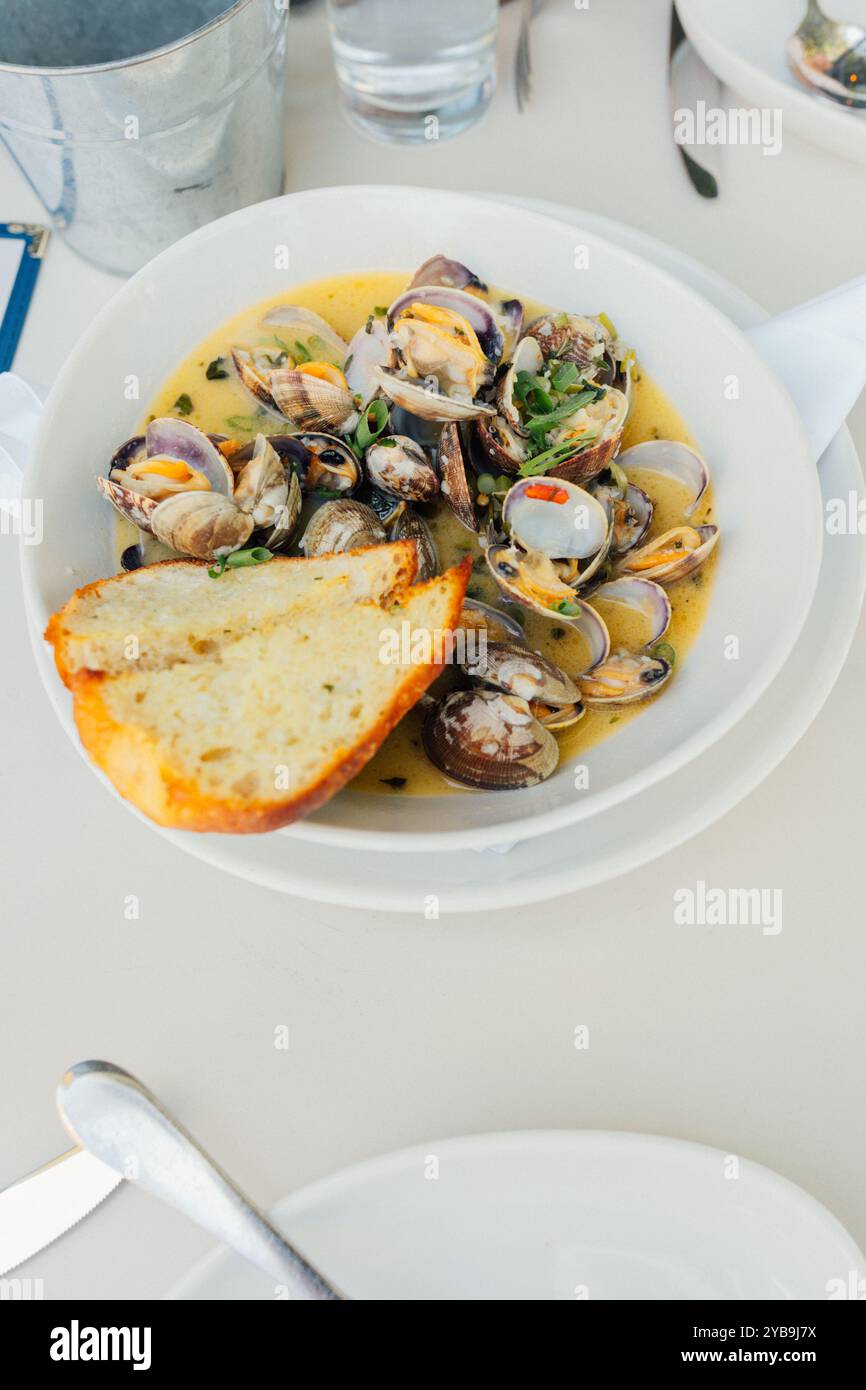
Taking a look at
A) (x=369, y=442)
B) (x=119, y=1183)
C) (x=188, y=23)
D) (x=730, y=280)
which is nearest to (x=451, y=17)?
(x=188, y=23)

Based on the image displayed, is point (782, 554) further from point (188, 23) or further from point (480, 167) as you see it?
point (188, 23)

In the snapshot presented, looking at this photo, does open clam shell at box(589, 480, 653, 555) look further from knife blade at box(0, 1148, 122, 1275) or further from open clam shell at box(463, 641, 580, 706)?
knife blade at box(0, 1148, 122, 1275)

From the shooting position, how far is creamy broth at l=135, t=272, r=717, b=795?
141cm

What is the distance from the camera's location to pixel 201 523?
4.68 ft

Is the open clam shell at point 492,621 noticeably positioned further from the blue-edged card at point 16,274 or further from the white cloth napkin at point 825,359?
the blue-edged card at point 16,274

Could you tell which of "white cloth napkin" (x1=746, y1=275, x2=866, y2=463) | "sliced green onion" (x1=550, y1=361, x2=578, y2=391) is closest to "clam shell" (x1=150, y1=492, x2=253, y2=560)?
"sliced green onion" (x1=550, y1=361, x2=578, y2=391)

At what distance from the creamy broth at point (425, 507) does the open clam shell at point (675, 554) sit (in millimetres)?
51

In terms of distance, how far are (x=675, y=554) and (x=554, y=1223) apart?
866 mm

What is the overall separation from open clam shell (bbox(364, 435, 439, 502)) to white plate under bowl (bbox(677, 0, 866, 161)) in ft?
3.16

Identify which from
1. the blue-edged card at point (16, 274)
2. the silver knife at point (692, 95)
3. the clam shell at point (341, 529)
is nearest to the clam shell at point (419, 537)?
the clam shell at point (341, 529)

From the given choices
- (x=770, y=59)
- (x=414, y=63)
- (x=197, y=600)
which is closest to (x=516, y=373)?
(x=197, y=600)

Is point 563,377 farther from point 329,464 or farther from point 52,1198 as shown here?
point 52,1198

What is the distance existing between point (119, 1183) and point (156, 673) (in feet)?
2.14

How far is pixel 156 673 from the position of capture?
1.34 m
